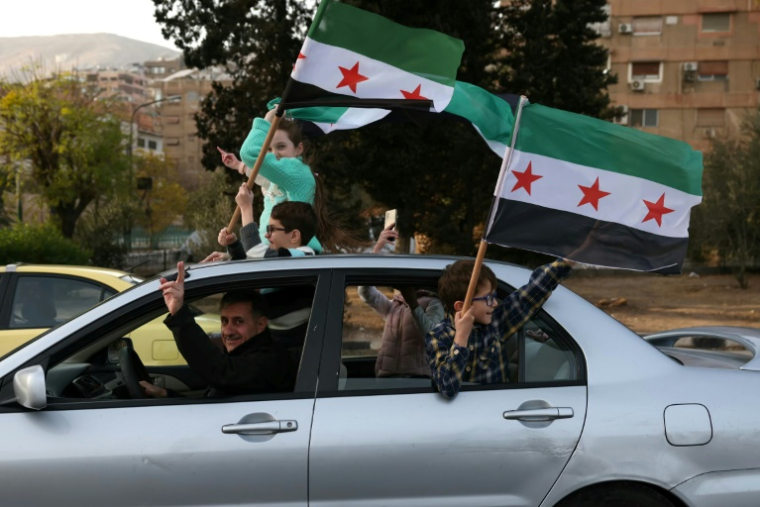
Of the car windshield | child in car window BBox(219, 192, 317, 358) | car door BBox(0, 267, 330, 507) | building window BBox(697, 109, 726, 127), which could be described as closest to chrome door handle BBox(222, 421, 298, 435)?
car door BBox(0, 267, 330, 507)

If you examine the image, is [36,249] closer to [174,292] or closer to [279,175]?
[279,175]

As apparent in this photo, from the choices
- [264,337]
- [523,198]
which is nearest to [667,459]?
[523,198]

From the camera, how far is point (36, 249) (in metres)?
17.6

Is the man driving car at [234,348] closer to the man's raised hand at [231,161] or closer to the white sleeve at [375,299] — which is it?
the white sleeve at [375,299]

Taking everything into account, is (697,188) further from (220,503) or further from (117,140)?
(117,140)

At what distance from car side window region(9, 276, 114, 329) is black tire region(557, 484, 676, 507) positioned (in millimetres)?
5447

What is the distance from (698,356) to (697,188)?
72cm

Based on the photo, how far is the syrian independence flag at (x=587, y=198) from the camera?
13.4ft

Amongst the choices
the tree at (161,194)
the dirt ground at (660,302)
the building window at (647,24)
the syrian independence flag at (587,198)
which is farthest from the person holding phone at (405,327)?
the tree at (161,194)

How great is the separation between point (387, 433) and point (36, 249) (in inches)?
603

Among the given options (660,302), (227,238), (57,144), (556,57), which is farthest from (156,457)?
(57,144)

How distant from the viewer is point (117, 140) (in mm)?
40844

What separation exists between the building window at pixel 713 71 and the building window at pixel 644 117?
11.1 feet

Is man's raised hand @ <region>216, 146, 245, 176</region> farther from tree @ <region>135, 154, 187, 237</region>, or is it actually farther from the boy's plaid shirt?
tree @ <region>135, 154, 187, 237</region>
